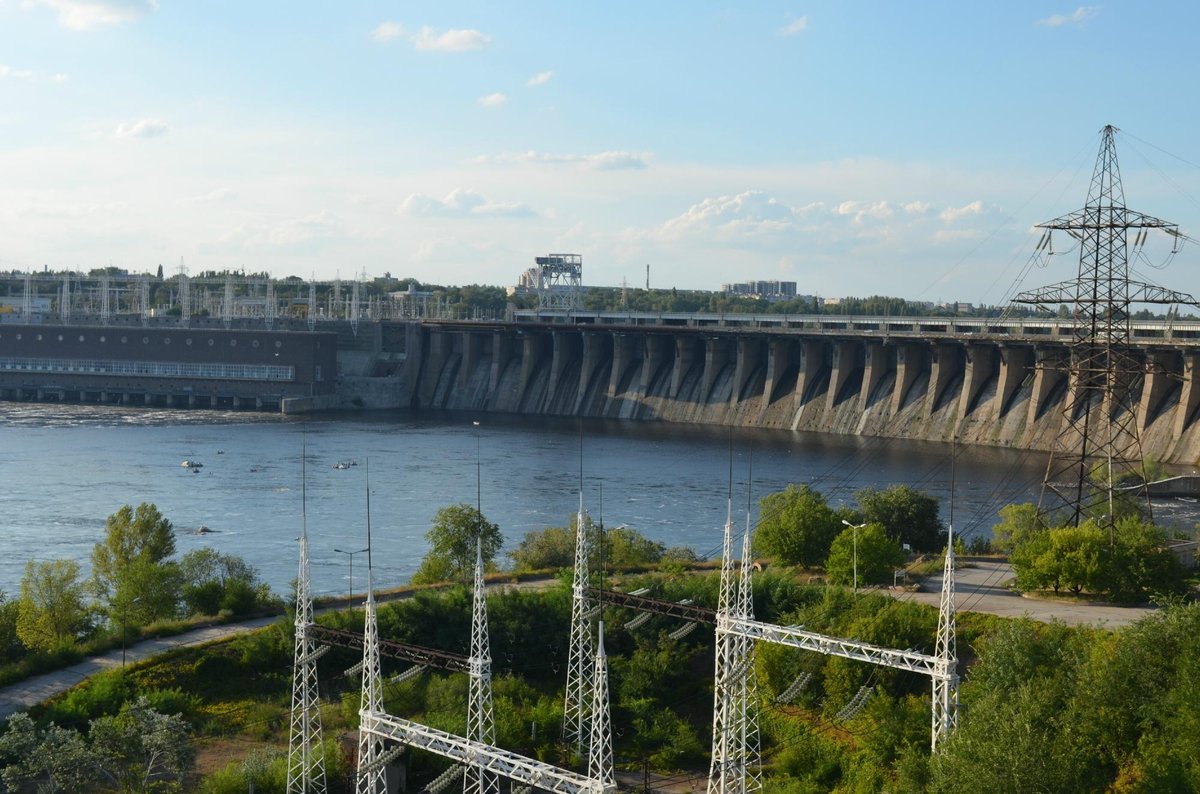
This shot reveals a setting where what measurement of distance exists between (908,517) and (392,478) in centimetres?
1998

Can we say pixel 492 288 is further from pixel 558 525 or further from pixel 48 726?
pixel 48 726

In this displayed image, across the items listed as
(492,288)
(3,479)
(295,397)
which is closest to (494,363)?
(295,397)

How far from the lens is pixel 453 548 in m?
29.4

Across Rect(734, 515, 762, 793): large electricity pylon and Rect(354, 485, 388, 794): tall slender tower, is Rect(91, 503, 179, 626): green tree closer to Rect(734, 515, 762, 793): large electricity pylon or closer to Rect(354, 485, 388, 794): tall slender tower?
Rect(354, 485, 388, 794): tall slender tower

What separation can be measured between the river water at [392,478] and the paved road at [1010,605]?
7.22 metres

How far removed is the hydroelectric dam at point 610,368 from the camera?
5588cm

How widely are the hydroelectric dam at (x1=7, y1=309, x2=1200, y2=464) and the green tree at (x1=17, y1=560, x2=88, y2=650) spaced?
36988 millimetres

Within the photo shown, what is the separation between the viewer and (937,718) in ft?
54.5

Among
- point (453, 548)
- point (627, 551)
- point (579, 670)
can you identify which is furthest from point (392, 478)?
point (579, 670)

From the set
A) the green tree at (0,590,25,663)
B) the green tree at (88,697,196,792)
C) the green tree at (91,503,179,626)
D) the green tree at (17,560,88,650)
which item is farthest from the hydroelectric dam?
the green tree at (88,697,196,792)

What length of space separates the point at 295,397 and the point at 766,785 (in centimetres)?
5413

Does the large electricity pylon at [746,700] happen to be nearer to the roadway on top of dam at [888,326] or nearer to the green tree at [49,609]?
the green tree at [49,609]

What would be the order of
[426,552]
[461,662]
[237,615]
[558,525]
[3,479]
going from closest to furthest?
[461,662]
[237,615]
[426,552]
[558,525]
[3,479]

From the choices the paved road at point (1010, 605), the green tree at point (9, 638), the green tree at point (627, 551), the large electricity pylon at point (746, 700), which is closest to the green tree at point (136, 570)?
the green tree at point (9, 638)
